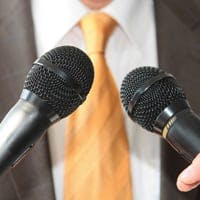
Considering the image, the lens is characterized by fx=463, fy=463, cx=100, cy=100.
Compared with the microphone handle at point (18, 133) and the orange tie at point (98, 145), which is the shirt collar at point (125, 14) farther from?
the microphone handle at point (18, 133)

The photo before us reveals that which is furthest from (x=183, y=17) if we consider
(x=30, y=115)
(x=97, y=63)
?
(x=30, y=115)

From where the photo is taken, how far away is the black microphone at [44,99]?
50 centimetres

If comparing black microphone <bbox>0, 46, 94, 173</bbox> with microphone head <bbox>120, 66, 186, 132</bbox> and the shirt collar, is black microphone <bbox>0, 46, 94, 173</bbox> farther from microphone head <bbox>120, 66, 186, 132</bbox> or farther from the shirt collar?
the shirt collar

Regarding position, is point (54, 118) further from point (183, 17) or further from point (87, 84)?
point (183, 17)

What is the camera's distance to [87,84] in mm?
584

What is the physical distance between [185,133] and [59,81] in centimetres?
16

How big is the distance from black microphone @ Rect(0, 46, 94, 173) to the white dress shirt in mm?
345

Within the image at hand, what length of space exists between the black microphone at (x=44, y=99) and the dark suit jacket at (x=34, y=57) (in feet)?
1.11

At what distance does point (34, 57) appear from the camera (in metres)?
0.92

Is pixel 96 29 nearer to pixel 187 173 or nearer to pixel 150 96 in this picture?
pixel 150 96

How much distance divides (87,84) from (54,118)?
0.26 ft

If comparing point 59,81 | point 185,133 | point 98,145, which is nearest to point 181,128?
point 185,133

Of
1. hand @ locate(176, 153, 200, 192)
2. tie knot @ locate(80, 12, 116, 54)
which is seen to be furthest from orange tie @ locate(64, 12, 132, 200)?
hand @ locate(176, 153, 200, 192)

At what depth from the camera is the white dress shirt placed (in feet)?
3.01
